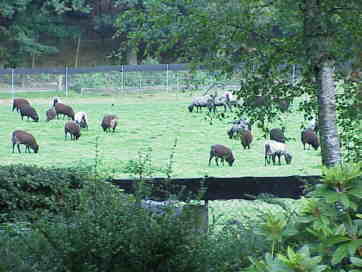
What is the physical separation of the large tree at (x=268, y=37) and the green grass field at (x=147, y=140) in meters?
6.97

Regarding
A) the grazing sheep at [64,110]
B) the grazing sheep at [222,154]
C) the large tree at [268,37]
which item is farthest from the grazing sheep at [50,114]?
the large tree at [268,37]

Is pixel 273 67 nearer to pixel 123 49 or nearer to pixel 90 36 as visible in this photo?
pixel 123 49

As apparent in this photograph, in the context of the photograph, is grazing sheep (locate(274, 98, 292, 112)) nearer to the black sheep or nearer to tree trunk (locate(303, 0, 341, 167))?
tree trunk (locate(303, 0, 341, 167))

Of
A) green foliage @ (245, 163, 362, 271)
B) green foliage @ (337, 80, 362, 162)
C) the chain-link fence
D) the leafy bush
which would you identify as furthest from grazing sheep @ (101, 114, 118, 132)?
green foliage @ (245, 163, 362, 271)

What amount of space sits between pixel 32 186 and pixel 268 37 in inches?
119

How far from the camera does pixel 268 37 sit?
8.69 metres

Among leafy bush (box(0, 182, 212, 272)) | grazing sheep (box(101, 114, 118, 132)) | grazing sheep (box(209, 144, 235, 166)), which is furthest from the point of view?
grazing sheep (box(101, 114, 118, 132))

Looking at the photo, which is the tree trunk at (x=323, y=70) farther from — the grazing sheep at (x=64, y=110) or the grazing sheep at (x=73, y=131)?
the grazing sheep at (x=64, y=110)

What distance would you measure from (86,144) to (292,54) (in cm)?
2102

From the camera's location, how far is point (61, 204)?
7.73m

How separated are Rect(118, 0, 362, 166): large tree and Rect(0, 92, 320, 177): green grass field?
697 centimetres

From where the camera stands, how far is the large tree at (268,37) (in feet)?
26.5

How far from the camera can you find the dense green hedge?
8.70m

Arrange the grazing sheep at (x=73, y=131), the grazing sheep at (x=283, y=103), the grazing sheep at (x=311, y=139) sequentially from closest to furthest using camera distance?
the grazing sheep at (x=283, y=103)
the grazing sheep at (x=311, y=139)
the grazing sheep at (x=73, y=131)
